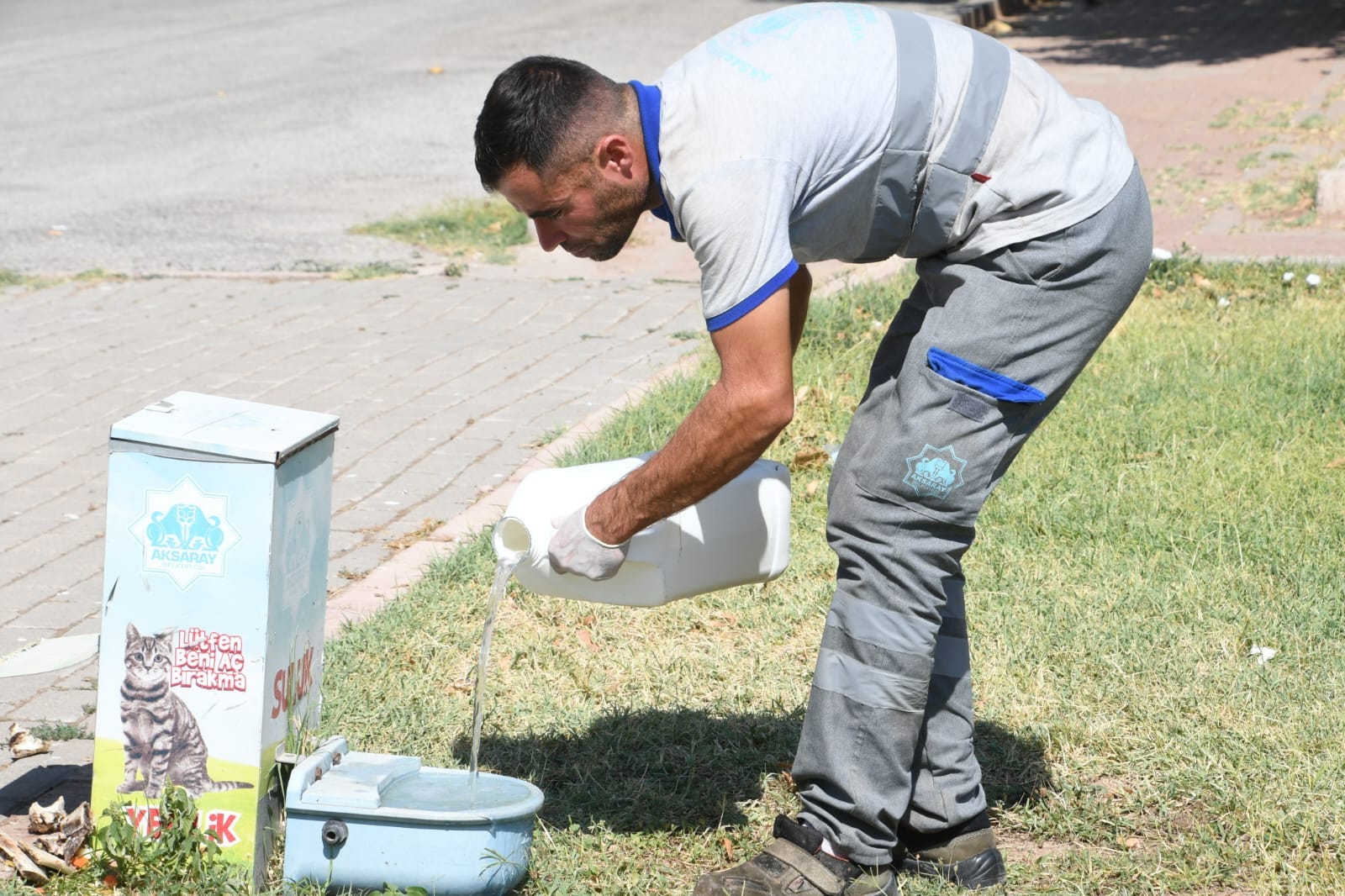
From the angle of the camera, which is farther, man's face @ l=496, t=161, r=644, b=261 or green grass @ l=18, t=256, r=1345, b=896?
green grass @ l=18, t=256, r=1345, b=896

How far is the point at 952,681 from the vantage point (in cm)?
309

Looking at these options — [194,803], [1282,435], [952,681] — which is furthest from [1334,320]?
[194,803]

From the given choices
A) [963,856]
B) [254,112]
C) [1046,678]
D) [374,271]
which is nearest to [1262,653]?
[1046,678]

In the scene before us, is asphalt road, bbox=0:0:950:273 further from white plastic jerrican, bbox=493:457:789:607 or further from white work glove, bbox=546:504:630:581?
white work glove, bbox=546:504:630:581

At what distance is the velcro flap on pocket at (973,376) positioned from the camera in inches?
107

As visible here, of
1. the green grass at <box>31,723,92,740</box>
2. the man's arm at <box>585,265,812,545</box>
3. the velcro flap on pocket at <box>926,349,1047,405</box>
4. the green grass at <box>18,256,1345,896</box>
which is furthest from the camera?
the green grass at <box>31,723,92,740</box>

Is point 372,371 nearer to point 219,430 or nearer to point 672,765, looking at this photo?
point 672,765

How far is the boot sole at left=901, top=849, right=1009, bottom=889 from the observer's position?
305 cm

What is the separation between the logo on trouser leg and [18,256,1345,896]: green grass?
33.6 inches

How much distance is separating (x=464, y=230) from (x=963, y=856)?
673 cm

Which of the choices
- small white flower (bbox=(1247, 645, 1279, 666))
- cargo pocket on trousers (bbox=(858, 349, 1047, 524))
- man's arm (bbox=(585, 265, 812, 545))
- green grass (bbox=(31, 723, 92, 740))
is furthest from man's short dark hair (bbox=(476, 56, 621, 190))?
small white flower (bbox=(1247, 645, 1279, 666))

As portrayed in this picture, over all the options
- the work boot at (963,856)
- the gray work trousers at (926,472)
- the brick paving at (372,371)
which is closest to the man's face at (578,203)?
the gray work trousers at (926,472)

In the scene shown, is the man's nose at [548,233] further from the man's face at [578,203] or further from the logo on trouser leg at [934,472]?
the logo on trouser leg at [934,472]

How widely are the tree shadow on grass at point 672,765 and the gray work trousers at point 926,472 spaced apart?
52 centimetres
